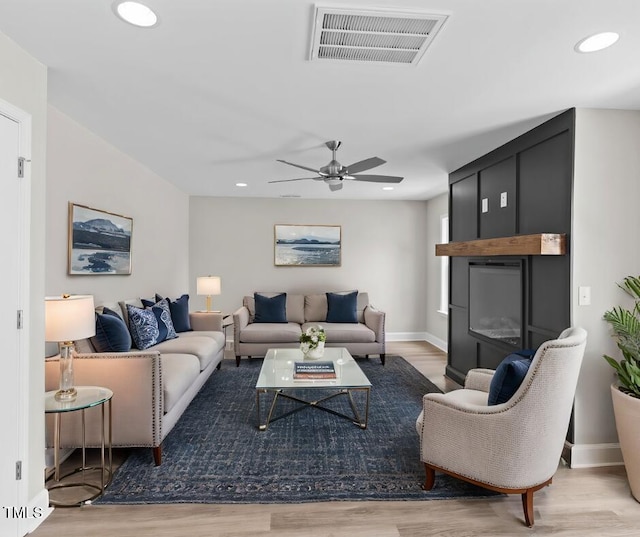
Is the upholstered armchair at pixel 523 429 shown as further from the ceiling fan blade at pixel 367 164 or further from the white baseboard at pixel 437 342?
the white baseboard at pixel 437 342

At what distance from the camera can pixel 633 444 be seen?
229 centimetres

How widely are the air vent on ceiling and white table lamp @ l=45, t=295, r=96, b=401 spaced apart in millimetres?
1944

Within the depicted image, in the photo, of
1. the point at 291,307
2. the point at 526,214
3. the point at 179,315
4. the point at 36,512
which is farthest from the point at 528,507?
the point at 291,307

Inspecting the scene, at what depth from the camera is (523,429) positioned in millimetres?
1986

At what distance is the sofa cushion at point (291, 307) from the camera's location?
586 centimetres

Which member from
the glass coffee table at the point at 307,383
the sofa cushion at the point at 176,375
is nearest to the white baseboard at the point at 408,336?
the glass coffee table at the point at 307,383

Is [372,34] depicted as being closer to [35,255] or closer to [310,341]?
[35,255]

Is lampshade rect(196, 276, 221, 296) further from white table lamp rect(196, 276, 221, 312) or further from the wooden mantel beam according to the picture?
the wooden mantel beam

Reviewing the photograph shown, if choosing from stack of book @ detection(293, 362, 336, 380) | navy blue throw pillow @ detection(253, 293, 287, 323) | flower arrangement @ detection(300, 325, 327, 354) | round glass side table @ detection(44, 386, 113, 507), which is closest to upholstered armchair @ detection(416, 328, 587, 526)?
stack of book @ detection(293, 362, 336, 380)

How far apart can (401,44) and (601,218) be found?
1.86 metres

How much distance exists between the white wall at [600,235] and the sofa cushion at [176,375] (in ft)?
9.32

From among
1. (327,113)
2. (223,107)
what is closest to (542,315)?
(327,113)

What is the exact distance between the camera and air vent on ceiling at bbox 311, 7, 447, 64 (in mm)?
1672

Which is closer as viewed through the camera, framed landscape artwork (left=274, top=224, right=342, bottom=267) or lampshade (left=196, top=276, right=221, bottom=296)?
lampshade (left=196, top=276, right=221, bottom=296)
